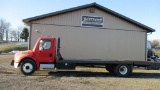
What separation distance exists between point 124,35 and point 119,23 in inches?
44.5

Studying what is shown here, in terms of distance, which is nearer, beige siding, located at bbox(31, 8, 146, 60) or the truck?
the truck

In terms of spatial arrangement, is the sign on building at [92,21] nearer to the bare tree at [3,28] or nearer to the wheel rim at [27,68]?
the wheel rim at [27,68]

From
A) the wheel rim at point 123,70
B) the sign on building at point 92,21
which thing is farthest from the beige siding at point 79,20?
the wheel rim at point 123,70

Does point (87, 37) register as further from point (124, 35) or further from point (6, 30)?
point (6, 30)

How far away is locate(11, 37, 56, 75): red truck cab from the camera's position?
15703 millimetres

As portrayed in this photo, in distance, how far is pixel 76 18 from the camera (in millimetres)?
22031

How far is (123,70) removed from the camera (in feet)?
55.9

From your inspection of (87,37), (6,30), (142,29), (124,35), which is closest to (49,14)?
(87,37)

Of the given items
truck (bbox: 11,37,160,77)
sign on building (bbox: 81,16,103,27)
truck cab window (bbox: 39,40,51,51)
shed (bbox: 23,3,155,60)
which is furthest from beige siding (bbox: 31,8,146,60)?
truck cab window (bbox: 39,40,51,51)

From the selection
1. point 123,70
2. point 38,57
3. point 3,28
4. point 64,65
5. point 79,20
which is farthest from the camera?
point 3,28

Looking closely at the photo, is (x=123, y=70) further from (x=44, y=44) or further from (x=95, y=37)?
(x=95, y=37)

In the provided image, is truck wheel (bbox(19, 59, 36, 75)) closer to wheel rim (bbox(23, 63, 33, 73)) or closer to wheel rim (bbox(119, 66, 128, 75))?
wheel rim (bbox(23, 63, 33, 73))

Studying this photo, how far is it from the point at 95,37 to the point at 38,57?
7.62m

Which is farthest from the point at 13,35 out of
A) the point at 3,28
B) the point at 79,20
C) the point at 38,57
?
Result: the point at 38,57
